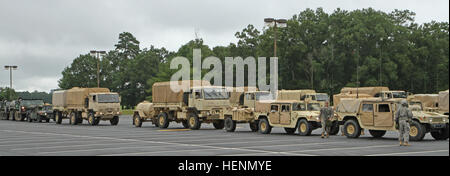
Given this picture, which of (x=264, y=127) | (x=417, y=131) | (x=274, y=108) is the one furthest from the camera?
(x=264, y=127)

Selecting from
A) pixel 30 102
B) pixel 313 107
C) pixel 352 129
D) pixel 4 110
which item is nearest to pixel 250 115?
pixel 313 107

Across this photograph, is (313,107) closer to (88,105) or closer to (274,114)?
(274,114)

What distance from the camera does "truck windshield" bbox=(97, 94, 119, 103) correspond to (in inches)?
1730

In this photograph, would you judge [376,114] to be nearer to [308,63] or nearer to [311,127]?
[311,127]

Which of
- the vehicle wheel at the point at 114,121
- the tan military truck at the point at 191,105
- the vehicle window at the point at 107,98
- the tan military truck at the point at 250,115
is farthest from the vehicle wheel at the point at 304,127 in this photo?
the vehicle window at the point at 107,98

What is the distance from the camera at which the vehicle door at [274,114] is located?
91.3ft

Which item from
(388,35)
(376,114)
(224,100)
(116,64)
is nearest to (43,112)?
(224,100)

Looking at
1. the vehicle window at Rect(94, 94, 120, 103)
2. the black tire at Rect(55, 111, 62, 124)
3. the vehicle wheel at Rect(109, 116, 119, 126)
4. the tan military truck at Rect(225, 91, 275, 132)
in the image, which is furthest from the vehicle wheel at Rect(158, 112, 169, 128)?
the black tire at Rect(55, 111, 62, 124)

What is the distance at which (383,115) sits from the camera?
23672 millimetres

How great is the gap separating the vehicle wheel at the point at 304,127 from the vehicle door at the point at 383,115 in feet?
10.8

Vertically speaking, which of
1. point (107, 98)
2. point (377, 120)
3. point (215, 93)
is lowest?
point (377, 120)

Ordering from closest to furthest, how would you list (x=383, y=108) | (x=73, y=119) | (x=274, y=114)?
(x=383, y=108), (x=274, y=114), (x=73, y=119)

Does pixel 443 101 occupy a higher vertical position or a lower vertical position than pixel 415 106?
higher

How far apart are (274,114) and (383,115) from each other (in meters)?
5.84
